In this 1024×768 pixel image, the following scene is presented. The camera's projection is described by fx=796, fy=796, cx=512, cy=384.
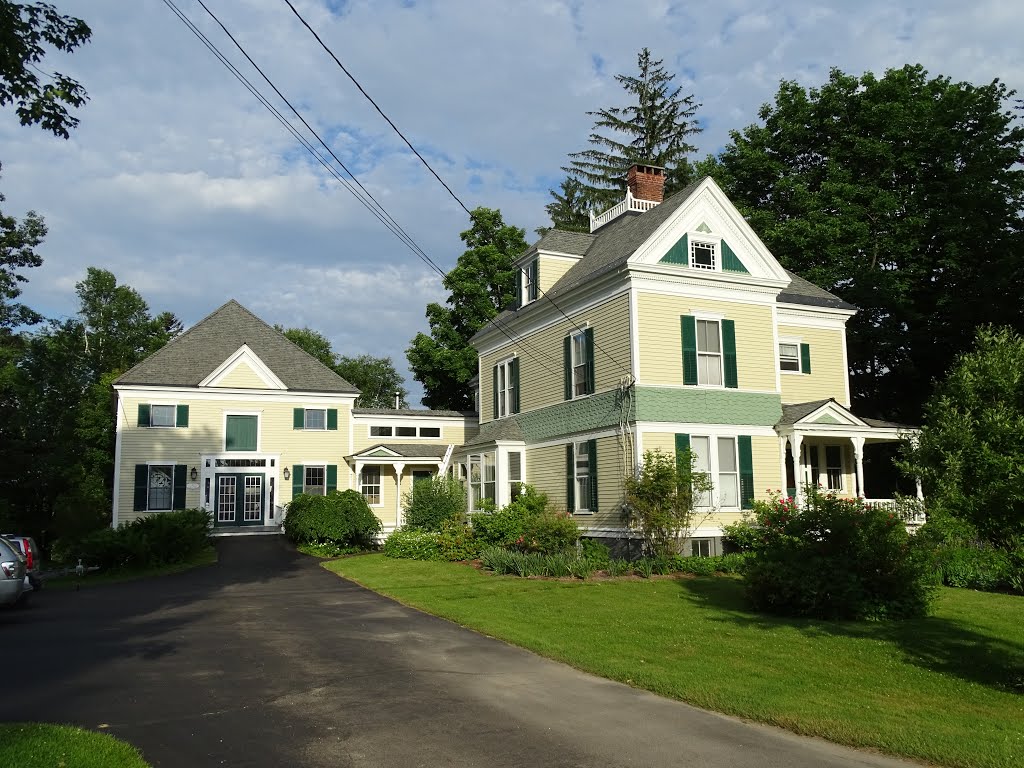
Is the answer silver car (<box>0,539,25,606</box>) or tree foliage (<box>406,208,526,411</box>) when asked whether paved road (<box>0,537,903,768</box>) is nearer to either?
silver car (<box>0,539,25,606</box>)

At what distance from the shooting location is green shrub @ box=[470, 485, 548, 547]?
71.1 ft

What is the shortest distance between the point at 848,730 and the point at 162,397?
29373mm

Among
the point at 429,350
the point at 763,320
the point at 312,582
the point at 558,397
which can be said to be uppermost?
the point at 429,350

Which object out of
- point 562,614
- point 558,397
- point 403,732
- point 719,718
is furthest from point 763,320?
point 403,732

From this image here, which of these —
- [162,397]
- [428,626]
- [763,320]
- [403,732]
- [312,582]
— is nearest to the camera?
[403,732]

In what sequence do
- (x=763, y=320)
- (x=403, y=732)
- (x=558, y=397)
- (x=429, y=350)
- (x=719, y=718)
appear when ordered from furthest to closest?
(x=429, y=350) < (x=558, y=397) < (x=763, y=320) < (x=719, y=718) < (x=403, y=732)

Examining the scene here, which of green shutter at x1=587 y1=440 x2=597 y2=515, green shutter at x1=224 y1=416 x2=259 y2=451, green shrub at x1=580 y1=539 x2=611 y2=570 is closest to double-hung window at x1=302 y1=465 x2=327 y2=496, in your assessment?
green shutter at x1=224 y1=416 x2=259 y2=451

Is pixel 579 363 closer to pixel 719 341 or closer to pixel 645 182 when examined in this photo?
pixel 719 341

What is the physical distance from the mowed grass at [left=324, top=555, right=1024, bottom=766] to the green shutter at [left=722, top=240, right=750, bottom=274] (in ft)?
30.7

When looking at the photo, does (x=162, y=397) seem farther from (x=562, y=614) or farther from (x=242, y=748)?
(x=242, y=748)

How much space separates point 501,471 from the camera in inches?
1006

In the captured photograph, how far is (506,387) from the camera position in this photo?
92.2ft

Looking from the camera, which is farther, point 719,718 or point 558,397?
point 558,397

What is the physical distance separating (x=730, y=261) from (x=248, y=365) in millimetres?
19653
